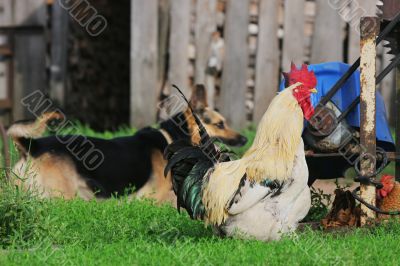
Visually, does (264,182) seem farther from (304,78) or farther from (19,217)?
(19,217)

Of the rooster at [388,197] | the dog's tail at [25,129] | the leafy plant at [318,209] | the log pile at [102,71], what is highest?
the rooster at [388,197]

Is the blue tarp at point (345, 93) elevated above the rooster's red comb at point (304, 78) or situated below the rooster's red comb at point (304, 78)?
below

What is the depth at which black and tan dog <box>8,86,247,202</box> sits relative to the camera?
350 inches

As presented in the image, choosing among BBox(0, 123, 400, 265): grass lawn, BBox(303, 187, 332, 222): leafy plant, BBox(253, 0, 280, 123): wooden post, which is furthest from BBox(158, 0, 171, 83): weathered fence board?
BBox(303, 187, 332, 222): leafy plant

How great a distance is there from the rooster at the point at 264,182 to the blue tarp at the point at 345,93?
97cm

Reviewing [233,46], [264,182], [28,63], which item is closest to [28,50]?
[28,63]

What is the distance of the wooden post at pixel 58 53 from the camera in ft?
46.7

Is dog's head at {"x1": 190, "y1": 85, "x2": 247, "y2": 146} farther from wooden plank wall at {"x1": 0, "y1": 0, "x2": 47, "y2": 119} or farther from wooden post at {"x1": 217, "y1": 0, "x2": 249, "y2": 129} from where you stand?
wooden plank wall at {"x1": 0, "y1": 0, "x2": 47, "y2": 119}

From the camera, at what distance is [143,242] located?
21.3 feet

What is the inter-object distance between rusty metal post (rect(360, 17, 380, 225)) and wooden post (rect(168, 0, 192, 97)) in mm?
6210

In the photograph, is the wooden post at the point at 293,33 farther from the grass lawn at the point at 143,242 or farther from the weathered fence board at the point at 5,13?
the grass lawn at the point at 143,242

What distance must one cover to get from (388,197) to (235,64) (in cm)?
619

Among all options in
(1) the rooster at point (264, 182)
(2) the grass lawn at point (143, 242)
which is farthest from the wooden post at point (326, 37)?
(1) the rooster at point (264, 182)

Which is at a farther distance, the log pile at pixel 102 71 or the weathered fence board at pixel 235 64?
the log pile at pixel 102 71
